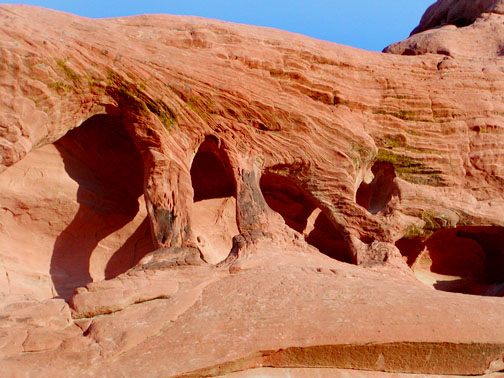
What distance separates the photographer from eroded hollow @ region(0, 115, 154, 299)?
624 cm

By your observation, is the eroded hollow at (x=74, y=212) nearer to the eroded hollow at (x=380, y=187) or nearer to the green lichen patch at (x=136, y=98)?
the green lichen patch at (x=136, y=98)

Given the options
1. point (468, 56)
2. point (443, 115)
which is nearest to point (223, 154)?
point (443, 115)

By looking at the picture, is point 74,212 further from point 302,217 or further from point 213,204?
point 302,217

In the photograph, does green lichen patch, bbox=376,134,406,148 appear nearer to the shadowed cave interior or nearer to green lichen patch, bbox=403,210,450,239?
green lichen patch, bbox=403,210,450,239

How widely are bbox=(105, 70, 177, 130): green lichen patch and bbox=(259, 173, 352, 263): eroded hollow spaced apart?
77.2 inches

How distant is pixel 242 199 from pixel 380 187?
7.81 feet

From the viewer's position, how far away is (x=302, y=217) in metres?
8.05

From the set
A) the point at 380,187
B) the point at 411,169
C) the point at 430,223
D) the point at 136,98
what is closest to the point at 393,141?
the point at 411,169

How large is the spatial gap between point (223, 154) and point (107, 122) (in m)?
1.70

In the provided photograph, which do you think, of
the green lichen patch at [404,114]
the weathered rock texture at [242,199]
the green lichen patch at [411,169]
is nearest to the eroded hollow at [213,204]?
the weathered rock texture at [242,199]

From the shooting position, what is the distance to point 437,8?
430 inches

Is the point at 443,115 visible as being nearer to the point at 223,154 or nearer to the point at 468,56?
the point at 468,56

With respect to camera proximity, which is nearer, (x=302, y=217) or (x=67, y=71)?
(x=67, y=71)

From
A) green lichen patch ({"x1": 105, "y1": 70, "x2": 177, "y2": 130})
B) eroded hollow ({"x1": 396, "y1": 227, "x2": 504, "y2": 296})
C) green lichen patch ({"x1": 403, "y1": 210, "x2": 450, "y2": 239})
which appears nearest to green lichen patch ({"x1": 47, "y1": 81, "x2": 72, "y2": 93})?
green lichen patch ({"x1": 105, "y1": 70, "x2": 177, "y2": 130})
